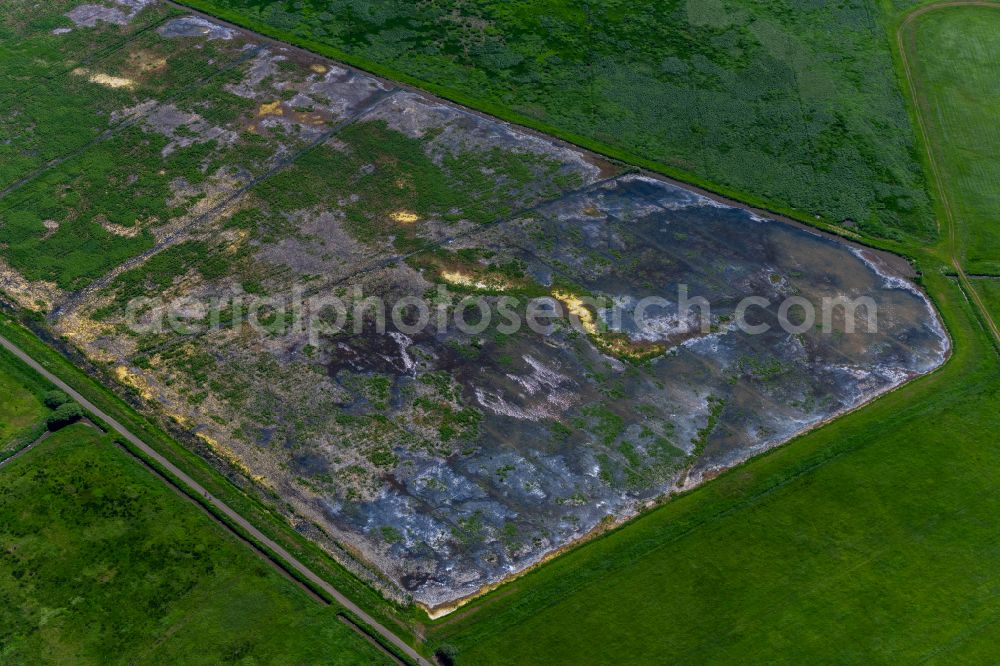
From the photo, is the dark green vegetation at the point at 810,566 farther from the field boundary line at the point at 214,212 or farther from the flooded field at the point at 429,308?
the field boundary line at the point at 214,212

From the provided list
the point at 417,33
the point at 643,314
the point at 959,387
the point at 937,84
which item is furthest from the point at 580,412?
the point at 937,84

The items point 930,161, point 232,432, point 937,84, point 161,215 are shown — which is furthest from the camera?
point 937,84

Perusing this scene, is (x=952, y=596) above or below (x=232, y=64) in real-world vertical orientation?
below

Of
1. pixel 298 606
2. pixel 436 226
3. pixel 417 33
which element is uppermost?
pixel 417 33

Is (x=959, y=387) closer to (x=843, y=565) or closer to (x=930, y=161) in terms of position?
(x=843, y=565)

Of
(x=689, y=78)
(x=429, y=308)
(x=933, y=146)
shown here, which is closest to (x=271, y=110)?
(x=429, y=308)

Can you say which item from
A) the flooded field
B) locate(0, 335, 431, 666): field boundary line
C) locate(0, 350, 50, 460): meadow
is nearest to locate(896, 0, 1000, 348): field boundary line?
the flooded field

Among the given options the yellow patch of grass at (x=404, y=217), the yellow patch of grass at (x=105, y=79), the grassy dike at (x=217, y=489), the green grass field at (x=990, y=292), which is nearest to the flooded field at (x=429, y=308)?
the yellow patch of grass at (x=404, y=217)
